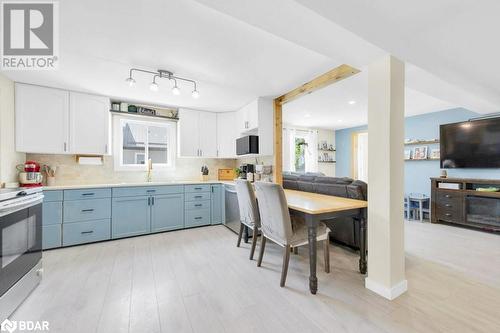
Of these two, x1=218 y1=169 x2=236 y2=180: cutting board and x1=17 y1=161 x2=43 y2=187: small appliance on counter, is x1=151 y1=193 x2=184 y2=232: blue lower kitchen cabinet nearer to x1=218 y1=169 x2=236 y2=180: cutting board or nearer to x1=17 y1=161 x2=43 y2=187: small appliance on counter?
x1=218 y1=169 x2=236 y2=180: cutting board

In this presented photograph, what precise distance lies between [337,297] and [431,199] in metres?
3.80

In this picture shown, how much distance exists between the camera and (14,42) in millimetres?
1865

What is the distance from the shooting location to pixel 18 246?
159 cm

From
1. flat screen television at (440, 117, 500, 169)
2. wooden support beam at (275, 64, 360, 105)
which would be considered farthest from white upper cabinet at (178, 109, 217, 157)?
flat screen television at (440, 117, 500, 169)

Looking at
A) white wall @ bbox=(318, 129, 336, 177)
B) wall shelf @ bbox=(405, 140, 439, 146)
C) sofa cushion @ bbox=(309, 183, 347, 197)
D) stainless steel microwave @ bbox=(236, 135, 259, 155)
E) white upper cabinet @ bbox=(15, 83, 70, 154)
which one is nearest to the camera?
sofa cushion @ bbox=(309, 183, 347, 197)

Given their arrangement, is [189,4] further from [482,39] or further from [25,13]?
[482,39]

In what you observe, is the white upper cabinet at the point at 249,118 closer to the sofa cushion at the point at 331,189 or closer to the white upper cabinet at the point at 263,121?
the white upper cabinet at the point at 263,121

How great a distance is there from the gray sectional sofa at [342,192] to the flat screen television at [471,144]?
10.2 feet

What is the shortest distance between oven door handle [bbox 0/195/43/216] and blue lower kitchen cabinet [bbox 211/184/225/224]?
7.88 feet

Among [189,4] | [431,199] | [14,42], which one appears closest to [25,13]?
[14,42]

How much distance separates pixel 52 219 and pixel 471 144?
23.4 ft

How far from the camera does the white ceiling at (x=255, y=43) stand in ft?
4.45

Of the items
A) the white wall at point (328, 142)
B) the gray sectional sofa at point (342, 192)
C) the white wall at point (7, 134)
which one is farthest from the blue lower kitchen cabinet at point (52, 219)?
the white wall at point (328, 142)

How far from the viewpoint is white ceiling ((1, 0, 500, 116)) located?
1355mm
